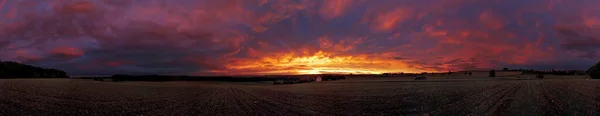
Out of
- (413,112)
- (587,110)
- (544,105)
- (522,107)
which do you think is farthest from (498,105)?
(413,112)

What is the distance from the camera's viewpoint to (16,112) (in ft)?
47.3

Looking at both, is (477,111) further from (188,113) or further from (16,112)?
(16,112)

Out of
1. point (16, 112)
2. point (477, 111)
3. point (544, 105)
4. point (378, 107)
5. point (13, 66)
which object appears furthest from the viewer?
point (13, 66)

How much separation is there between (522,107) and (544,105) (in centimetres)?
177

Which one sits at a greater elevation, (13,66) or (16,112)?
(13,66)

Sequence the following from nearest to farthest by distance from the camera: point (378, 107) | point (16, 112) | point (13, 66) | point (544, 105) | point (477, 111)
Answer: point (16, 112) → point (477, 111) → point (544, 105) → point (378, 107) → point (13, 66)

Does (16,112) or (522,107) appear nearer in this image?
(16,112)

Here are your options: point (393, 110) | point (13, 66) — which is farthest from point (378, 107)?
point (13, 66)

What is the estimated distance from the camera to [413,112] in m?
16.2

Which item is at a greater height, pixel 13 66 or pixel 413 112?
pixel 13 66

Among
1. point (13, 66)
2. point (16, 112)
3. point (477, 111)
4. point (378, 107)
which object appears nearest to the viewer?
point (16, 112)

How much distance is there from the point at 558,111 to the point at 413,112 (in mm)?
6395

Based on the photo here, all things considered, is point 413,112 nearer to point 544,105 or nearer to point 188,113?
point 544,105

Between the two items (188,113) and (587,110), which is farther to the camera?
(188,113)
